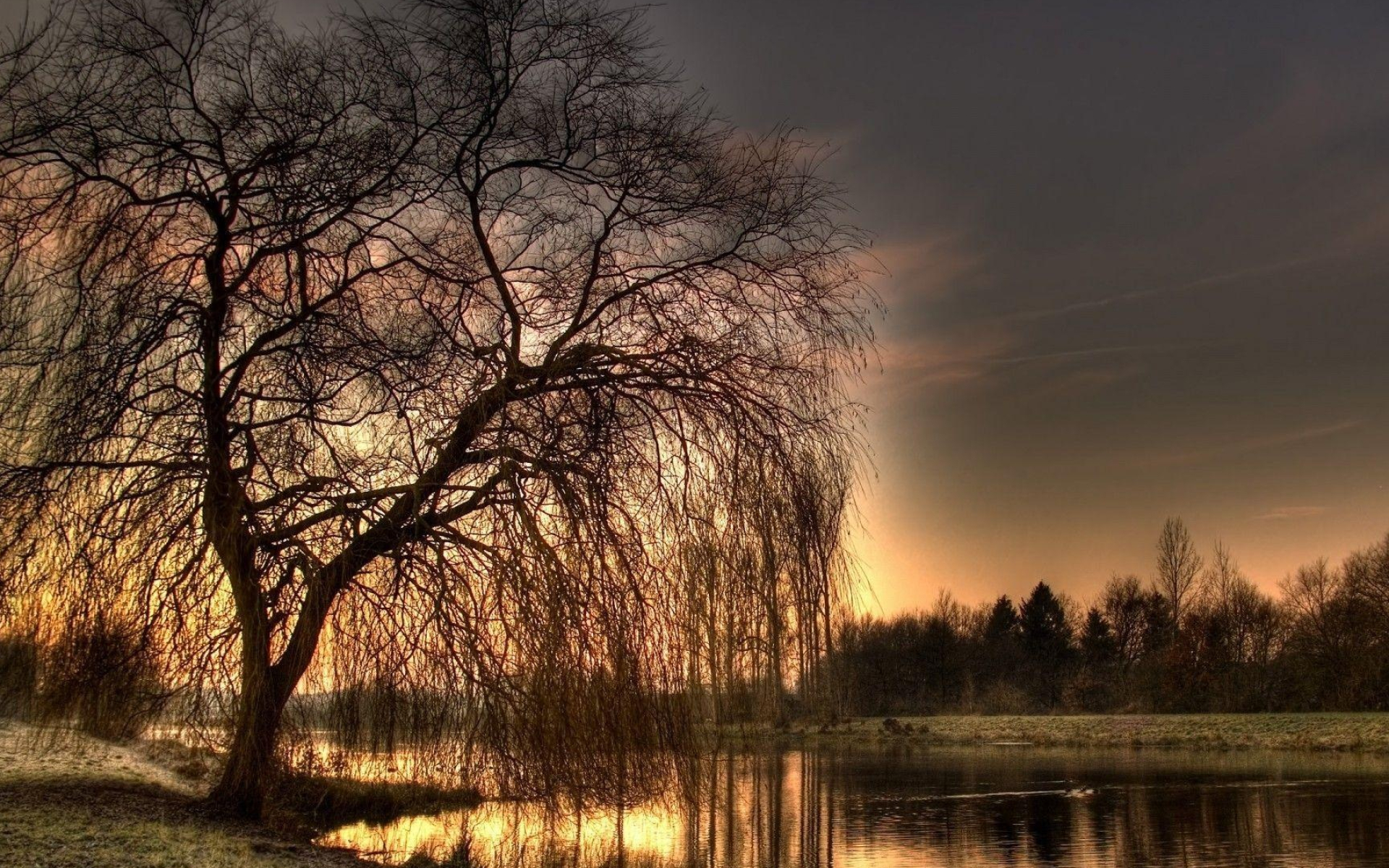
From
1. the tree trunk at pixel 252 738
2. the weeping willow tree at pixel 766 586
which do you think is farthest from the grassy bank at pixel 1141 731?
the weeping willow tree at pixel 766 586

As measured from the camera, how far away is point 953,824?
1880cm

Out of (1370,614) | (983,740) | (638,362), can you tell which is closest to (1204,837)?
(638,362)

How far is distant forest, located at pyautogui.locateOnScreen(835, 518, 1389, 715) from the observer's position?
4344 centimetres

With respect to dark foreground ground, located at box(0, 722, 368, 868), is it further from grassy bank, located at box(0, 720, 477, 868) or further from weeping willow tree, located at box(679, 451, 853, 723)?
weeping willow tree, located at box(679, 451, 853, 723)

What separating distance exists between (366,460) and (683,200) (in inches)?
145

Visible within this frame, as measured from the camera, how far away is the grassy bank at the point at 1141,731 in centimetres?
3519

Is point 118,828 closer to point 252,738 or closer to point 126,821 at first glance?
point 126,821

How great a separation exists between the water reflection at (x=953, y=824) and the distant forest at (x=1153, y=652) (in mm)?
8321

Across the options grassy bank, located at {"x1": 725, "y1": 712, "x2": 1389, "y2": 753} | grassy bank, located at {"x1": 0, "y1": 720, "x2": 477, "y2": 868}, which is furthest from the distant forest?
grassy bank, located at {"x1": 0, "y1": 720, "x2": 477, "y2": 868}

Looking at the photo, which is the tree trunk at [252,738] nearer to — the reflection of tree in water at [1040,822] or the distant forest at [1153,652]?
the reflection of tree in water at [1040,822]

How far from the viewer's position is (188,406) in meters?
9.59

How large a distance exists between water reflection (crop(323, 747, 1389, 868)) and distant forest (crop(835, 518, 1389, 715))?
8321 millimetres

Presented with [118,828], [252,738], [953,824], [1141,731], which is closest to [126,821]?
[118,828]

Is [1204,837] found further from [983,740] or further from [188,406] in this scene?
[983,740]
